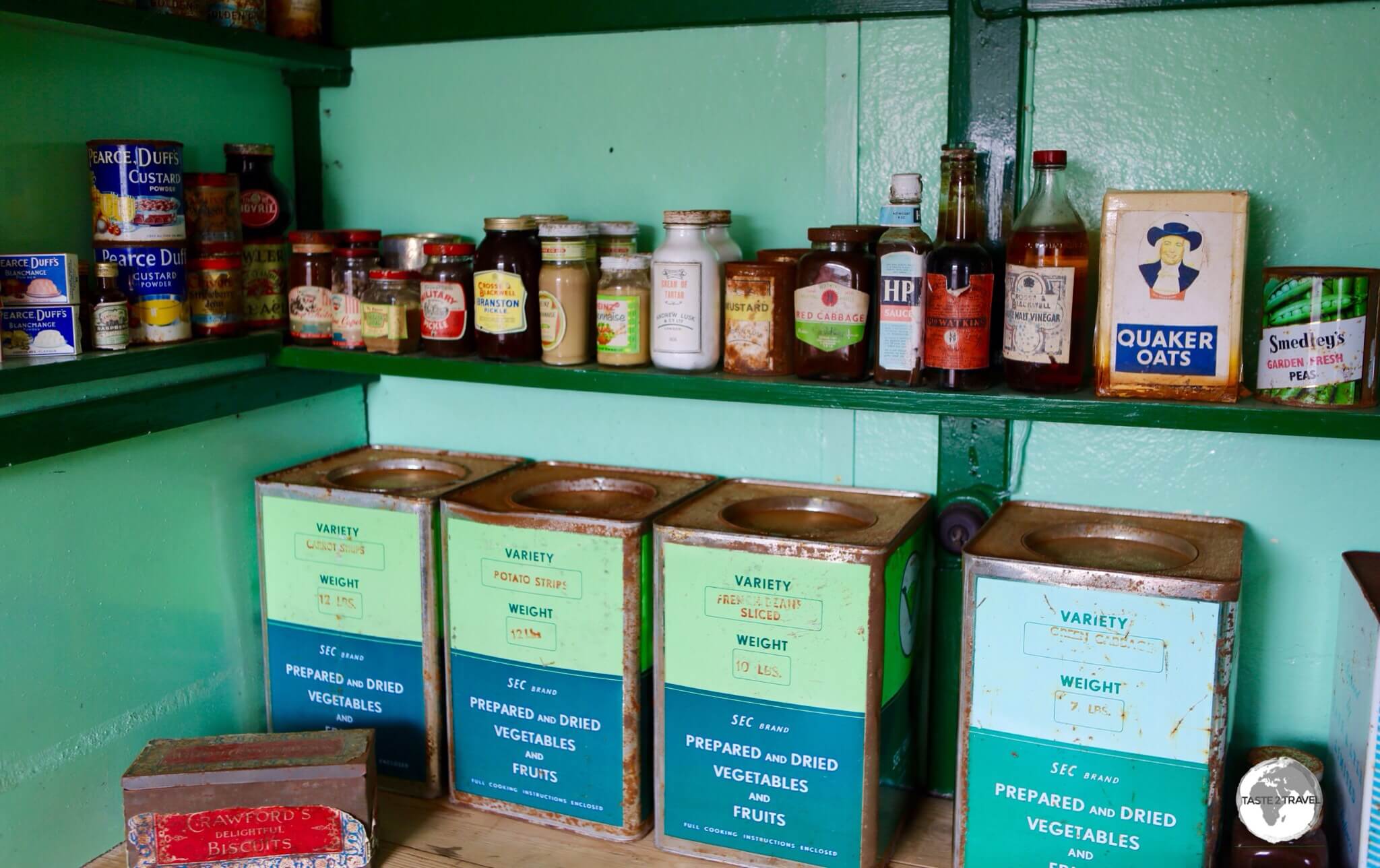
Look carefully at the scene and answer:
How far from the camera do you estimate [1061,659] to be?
4.25 feet

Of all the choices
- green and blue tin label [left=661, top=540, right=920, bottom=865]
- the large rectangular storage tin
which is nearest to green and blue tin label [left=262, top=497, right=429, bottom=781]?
green and blue tin label [left=661, top=540, right=920, bottom=865]

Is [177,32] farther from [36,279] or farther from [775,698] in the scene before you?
[775,698]

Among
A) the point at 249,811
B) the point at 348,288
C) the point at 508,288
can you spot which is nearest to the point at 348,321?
the point at 348,288

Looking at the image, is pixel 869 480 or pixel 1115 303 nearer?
pixel 1115 303

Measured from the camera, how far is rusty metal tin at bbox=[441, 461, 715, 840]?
147cm

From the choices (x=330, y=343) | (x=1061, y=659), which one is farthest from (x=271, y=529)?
(x=1061, y=659)

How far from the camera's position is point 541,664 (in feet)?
4.97

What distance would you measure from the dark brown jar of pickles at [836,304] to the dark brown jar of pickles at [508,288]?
1.16 feet

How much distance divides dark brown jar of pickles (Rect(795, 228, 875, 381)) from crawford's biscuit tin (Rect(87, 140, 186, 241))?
2.58ft

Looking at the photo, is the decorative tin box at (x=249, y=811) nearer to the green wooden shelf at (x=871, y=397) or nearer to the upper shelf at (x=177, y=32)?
the green wooden shelf at (x=871, y=397)

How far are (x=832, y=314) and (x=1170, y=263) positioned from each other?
366 millimetres

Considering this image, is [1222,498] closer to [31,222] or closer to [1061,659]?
[1061,659]

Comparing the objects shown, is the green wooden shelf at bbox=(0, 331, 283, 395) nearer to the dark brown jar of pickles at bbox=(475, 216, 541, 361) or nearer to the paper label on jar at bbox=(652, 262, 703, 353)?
the dark brown jar of pickles at bbox=(475, 216, 541, 361)

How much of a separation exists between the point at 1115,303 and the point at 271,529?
3.68 ft
